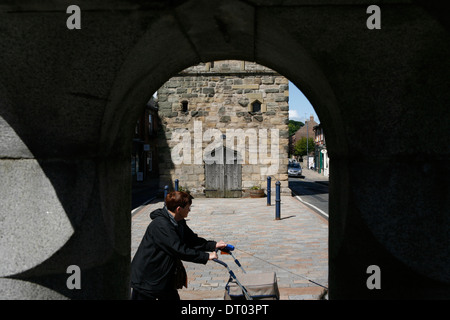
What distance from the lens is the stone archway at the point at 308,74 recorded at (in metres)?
2.26

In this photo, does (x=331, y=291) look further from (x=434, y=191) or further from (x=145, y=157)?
(x=145, y=157)

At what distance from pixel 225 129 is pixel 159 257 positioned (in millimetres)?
15635

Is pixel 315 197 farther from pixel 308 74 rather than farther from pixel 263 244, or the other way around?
pixel 308 74

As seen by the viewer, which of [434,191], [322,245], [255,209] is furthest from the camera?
[255,209]

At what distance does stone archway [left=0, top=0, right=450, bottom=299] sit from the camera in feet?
7.41

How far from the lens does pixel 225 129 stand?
18.6m

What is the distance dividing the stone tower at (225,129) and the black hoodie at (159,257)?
50.3 ft

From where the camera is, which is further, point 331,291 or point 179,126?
point 179,126

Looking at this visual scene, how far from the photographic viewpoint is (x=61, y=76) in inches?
94.1

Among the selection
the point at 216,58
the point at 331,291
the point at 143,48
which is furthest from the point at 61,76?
the point at 331,291

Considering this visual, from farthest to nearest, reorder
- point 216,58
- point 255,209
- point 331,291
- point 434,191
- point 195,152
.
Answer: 1. point 195,152
2. point 255,209
3. point 216,58
4. point 331,291
5. point 434,191

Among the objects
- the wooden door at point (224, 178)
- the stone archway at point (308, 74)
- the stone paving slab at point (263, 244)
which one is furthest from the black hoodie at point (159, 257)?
the wooden door at point (224, 178)
